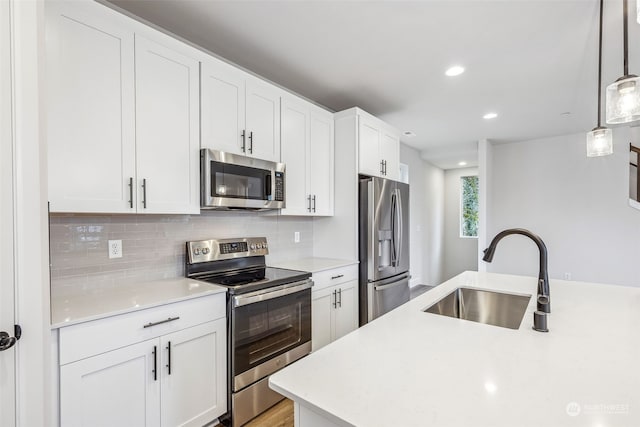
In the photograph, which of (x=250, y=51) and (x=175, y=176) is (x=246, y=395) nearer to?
(x=175, y=176)

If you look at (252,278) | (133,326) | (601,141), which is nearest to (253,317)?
(252,278)

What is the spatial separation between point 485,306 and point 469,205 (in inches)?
225

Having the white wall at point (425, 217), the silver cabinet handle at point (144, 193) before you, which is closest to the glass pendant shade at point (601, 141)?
the silver cabinet handle at point (144, 193)

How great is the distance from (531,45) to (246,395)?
10.2 feet

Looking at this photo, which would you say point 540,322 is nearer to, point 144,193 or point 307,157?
point 144,193

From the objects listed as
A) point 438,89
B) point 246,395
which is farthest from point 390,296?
point 438,89

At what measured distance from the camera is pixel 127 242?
191 cm

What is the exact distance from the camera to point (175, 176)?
1.86m

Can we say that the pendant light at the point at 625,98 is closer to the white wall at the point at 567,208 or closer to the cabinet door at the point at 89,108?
the cabinet door at the point at 89,108

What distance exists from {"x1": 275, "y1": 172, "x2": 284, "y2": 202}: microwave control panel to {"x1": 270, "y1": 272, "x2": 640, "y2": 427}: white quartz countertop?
1.42 metres

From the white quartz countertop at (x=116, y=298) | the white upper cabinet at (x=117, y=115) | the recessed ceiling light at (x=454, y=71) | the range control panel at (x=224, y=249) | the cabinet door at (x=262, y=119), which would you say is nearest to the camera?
the white quartz countertop at (x=116, y=298)

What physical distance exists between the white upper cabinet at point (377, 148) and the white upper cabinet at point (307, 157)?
314 mm

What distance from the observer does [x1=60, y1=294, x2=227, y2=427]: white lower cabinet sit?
4.24ft

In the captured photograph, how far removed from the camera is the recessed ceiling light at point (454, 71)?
2557 millimetres
